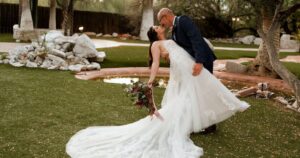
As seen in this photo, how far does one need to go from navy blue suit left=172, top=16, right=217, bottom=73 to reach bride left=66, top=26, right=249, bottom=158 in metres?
0.10

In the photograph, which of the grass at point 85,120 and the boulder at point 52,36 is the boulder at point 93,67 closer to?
the boulder at point 52,36

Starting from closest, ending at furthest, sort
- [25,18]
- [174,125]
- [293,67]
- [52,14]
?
1. [174,125]
2. [293,67]
3. [25,18]
4. [52,14]

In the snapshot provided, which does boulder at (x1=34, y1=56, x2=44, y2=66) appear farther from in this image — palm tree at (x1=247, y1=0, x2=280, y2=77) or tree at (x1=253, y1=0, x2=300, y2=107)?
tree at (x1=253, y1=0, x2=300, y2=107)

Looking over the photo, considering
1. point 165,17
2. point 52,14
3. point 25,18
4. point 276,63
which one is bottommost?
point 276,63

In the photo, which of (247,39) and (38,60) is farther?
(247,39)

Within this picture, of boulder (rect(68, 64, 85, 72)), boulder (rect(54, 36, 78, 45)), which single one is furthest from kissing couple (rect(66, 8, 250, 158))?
boulder (rect(54, 36, 78, 45))

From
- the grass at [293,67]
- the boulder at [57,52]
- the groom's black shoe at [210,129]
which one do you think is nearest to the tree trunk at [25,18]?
the boulder at [57,52]

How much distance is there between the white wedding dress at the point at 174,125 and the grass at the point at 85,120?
0.41 meters

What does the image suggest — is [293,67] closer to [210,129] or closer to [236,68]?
[236,68]

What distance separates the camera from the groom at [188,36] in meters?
5.62

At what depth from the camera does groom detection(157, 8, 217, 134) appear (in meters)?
5.62

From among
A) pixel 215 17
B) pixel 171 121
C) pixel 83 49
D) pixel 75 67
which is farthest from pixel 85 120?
pixel 215 17

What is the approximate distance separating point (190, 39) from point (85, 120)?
2.36 m

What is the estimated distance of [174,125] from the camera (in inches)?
214
